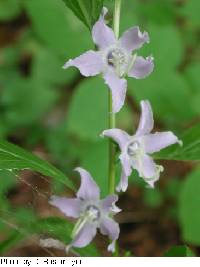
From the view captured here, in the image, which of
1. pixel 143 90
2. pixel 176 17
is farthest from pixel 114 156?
pixel 176 17

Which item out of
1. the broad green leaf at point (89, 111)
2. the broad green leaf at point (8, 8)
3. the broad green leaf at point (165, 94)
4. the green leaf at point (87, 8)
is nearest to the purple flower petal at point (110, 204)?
the green leaf at point (87, 8)

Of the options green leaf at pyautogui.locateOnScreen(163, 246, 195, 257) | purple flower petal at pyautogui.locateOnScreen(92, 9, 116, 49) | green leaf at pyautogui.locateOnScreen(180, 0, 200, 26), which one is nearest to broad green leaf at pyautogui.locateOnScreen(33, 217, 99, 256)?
green leaf at pyautogui.locateOnScreen(163, 246, 195, 257)

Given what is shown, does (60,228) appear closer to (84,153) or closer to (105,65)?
(105,65)

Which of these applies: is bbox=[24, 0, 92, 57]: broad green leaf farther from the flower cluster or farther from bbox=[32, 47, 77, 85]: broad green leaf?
the flower cluster

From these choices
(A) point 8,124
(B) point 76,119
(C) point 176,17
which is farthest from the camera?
(C) point 176,17

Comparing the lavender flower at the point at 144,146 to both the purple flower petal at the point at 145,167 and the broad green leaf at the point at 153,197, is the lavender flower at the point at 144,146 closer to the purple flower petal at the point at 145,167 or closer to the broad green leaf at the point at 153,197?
the purple flower petal at the point at 145,167

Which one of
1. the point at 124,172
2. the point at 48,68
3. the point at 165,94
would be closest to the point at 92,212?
the point at 124,172
